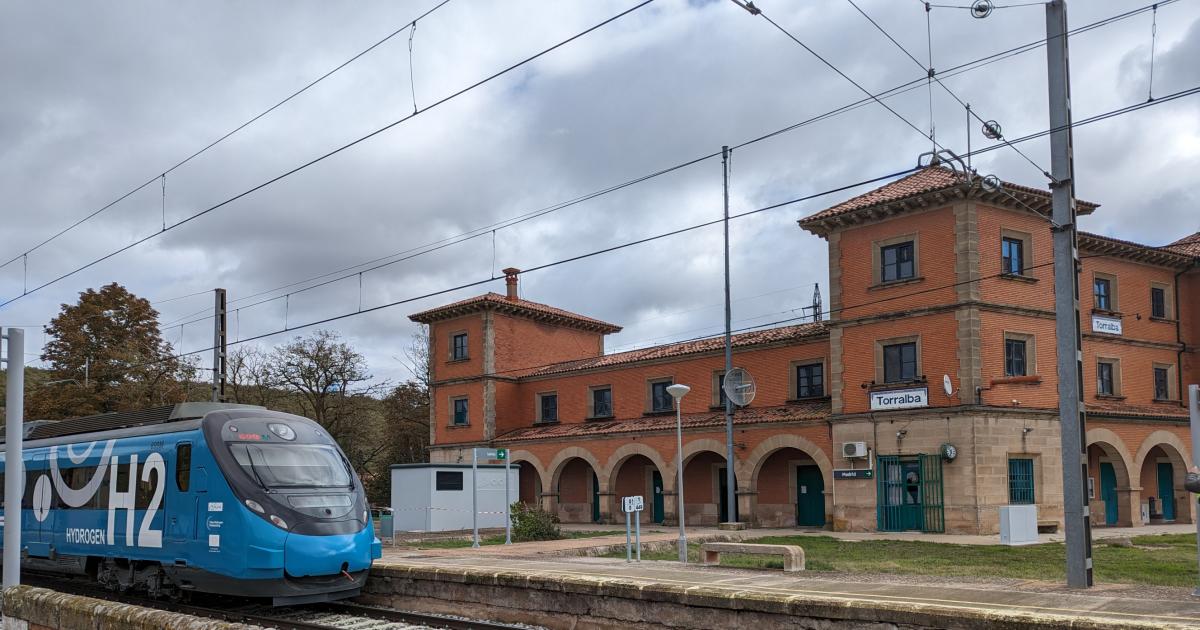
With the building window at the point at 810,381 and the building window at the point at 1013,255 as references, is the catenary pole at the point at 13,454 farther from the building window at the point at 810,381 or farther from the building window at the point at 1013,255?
the building window at the point at 810,381

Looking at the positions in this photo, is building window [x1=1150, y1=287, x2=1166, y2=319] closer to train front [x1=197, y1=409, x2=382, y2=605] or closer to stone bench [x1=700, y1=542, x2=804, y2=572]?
stone bench [x1=700, y1=542, x2=804, y2=572]

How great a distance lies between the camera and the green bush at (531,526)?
87.8ft

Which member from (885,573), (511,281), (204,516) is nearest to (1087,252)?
(885,573)

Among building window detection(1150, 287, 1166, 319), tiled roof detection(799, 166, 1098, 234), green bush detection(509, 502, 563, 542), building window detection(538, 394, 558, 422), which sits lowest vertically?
green bush detection(509, 502, 563, 542)

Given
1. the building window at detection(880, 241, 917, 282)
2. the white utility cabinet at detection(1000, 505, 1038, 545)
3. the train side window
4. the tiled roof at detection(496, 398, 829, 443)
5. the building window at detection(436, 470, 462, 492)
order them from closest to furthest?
the train side window, the white utility cabinet at detection(1000, 505, 1038, 545), the building window at detection(880, 241, 917, 282), the building window at detection(436, 470, 462, 492), the tiled roof at detection(496, 398, 829, 443)

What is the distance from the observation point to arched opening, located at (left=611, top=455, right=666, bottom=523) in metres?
38.3

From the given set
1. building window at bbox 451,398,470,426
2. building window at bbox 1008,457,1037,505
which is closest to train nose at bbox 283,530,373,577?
building window at bbox 1008,457,1037,505

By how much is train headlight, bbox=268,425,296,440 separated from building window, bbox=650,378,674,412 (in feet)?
77.6

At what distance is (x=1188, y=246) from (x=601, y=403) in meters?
21.8

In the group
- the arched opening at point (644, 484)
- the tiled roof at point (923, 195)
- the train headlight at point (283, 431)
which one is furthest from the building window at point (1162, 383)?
the train headlight at point (283, 431)

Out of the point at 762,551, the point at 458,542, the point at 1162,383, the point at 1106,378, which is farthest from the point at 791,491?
the point at 762,551

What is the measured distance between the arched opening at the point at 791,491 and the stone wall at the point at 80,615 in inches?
979

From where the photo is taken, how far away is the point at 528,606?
1354 centimetres

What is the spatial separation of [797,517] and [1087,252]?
40.0 feet
